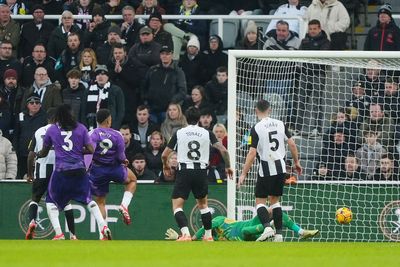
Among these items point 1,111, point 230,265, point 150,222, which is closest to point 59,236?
point 150,222

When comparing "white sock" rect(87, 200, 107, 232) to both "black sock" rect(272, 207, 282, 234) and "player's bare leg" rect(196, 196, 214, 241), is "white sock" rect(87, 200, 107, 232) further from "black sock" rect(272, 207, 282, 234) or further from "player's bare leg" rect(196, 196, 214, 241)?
"black sock" rect(272, 207, 282, 234)

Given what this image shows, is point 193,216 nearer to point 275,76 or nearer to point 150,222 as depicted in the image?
point 150,222

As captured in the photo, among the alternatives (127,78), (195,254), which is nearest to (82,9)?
(127,78)

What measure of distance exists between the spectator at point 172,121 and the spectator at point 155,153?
0.32 m

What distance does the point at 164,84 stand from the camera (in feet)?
80.3

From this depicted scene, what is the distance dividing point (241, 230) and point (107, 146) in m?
2.31

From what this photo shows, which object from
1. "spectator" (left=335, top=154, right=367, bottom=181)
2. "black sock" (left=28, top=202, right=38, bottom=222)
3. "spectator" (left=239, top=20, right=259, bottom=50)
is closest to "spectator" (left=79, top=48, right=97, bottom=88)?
"spectator" (left=239, top=20, right=259, bottom=50)

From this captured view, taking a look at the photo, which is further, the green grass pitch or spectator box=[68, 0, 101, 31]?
spectator box=[68, 0, 101, 31]

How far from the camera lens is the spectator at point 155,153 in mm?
23328

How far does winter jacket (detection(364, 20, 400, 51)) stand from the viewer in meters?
24.5

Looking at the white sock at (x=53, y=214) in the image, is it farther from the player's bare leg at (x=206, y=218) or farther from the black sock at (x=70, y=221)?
the player's bare leg at (x=206, y=218)

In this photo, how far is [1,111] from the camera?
24234 mm

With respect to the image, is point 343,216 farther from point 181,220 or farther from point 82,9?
point 82,9

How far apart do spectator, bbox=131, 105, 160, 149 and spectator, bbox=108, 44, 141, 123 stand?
2.13 ft
